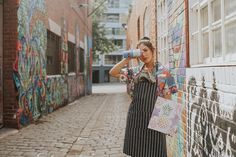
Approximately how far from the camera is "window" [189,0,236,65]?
280cm

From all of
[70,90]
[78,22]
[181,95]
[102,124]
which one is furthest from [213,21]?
[78,22]

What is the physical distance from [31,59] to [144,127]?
6.42m

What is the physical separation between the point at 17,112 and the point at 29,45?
1924mm

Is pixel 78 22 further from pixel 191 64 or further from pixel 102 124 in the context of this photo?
pixel 191 64

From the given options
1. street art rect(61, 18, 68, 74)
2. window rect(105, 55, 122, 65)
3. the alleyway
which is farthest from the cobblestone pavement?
window rect(105, 55, 122, 65)

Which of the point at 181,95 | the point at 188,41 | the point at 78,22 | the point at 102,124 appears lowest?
the point at 102,124

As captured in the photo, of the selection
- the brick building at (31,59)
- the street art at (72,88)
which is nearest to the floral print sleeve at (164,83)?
the brick building at (31,59)

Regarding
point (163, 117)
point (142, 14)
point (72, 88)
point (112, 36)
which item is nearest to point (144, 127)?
point (163, 117)

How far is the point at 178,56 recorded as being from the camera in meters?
4.67

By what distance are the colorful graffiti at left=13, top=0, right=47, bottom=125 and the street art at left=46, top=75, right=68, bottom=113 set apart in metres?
0.77

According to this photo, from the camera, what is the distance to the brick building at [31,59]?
809cm

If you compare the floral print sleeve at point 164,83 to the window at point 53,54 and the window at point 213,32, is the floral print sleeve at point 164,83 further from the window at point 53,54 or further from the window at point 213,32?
the window at point 53,54

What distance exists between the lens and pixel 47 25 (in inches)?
445

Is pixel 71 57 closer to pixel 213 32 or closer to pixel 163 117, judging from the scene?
pixel 163 117
